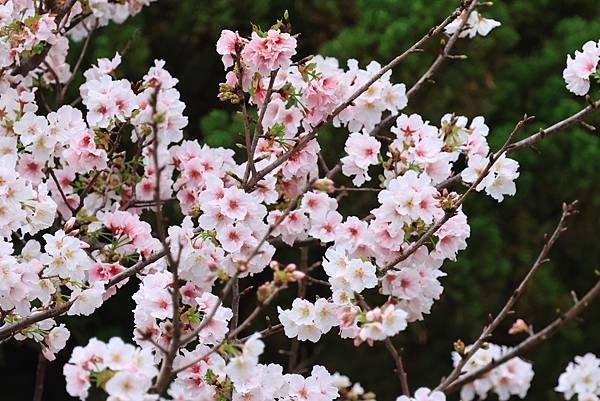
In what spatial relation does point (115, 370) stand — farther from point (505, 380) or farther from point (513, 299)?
point (505, 380)

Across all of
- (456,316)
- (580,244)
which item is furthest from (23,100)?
(580,244)

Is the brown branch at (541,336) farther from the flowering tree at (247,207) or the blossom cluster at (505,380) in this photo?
the blossom cluster at (505,380)

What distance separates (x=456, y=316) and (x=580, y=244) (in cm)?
83

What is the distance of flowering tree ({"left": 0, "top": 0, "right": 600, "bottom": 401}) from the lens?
193 cm

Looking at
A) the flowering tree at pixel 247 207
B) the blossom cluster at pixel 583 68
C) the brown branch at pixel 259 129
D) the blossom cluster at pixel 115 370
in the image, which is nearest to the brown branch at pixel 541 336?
the flowering tree at pixel 247 207

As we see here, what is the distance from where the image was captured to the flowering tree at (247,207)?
6.33 feet

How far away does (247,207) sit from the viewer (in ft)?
6.43

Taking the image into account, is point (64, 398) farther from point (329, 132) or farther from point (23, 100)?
point (23, 100)

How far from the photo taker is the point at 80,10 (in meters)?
2.69

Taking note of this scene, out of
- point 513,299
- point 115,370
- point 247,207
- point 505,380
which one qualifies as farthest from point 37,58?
point 505,380

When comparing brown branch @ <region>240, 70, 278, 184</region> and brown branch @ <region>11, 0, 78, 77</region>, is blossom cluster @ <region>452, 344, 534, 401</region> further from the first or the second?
brown branch @ <region>11, 0, 78, 77</region>

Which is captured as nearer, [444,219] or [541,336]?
[444,219]

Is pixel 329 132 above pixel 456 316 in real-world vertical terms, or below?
above

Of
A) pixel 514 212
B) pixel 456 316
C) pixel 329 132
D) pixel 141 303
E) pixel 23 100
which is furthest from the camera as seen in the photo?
pixel 514 212
